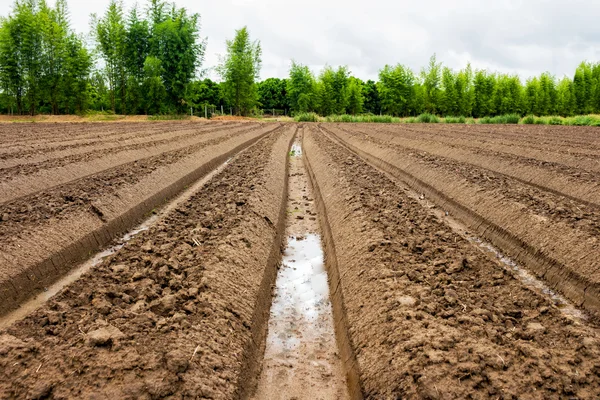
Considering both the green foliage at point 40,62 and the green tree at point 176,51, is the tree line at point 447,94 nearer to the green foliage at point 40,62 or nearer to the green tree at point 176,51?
the green tree at point 176,51

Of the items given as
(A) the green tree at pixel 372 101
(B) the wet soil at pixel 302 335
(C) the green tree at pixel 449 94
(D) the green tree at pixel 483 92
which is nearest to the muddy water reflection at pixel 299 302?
(B) the wet soil at pixel 302 335

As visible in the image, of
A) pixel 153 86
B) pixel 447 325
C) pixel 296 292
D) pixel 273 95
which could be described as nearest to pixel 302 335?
pixel 296 292

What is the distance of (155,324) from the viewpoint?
3406 millimetres

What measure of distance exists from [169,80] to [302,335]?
4307cm

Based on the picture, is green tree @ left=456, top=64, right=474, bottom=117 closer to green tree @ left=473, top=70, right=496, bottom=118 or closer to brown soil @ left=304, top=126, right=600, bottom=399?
green tree @ left=473, top=70, right=496, bottom=118

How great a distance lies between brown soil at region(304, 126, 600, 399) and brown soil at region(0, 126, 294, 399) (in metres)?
0.99

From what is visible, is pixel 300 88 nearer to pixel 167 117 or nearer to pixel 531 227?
pixel 167 117

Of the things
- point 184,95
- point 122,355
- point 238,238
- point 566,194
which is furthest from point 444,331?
point 184,95

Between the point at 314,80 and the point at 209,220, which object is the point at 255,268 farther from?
the point at 314,80

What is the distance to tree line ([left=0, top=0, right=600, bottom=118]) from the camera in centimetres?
3916

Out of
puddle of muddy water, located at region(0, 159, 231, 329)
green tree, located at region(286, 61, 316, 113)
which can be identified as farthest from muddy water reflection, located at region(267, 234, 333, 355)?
green tree, located at region(286, 61, 316, 113)

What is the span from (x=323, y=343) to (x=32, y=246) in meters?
3.58

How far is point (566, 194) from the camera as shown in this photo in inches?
325

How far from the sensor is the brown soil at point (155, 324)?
106 inches
